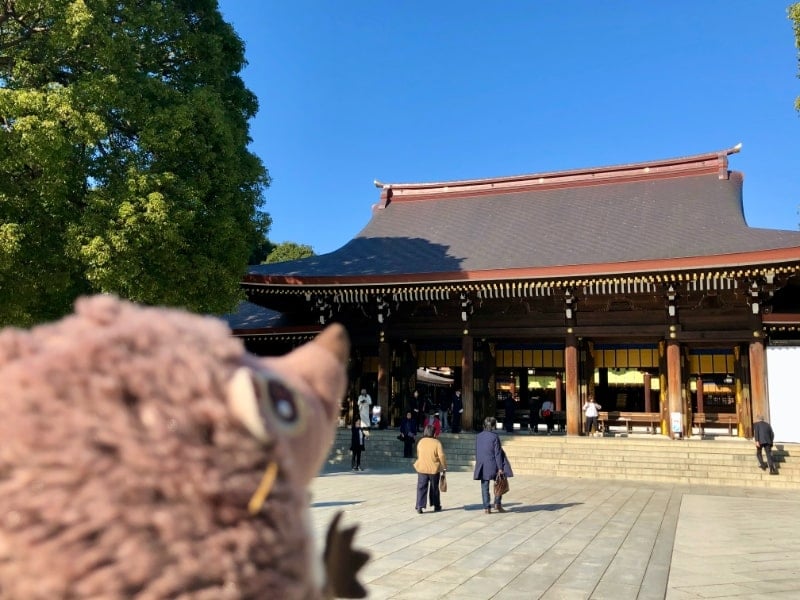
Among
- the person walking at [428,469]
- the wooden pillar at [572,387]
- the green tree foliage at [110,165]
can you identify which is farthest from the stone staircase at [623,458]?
the green tree foliage at [110,165]

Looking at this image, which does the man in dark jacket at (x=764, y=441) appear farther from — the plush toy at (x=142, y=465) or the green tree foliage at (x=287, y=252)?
the green tree foliage at (x=287, y=252)

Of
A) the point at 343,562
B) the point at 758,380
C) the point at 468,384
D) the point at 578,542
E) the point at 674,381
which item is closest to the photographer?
the point at 343,562

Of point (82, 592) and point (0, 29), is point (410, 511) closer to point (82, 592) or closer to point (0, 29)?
point (82, 592)

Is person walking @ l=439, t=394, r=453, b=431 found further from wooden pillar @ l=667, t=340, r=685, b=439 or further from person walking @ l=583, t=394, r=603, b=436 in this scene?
wooden pillar @ l=667, t=340, r=685, b=439

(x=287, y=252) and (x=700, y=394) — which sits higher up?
(x=287, y=252)

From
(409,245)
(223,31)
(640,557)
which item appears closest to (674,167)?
(409,245)

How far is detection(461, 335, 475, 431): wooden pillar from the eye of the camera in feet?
47.3

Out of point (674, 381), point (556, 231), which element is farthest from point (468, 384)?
point (556, 231)

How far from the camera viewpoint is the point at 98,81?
7.90 metres

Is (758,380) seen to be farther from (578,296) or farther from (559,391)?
(559,391)

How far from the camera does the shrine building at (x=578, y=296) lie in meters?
12.3

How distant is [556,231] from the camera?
16312 millimetres

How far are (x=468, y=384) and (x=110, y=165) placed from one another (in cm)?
952

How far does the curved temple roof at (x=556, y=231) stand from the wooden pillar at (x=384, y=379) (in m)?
2.12
